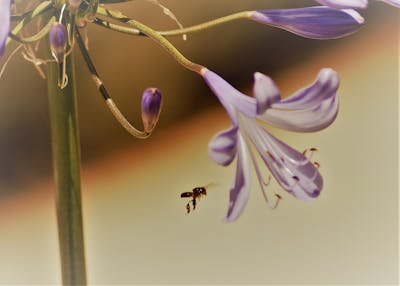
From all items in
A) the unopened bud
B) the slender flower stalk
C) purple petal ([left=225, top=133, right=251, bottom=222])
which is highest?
the unopened bud

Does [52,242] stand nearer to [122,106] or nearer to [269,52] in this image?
[122,106]

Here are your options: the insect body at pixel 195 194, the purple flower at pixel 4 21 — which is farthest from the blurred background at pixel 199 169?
the purple flower at pixel 4 21

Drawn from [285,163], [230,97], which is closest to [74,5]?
[230,97]

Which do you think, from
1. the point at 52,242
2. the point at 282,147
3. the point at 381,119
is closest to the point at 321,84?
the point at 282,147

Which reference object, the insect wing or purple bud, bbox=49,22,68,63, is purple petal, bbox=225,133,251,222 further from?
purple bud, bbox=49,22,68,63

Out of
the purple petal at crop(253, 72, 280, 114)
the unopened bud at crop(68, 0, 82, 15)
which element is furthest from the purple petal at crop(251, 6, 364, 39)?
the unopened bud at crop(68, 0, 82, 15)

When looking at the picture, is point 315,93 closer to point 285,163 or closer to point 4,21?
point 285,163
